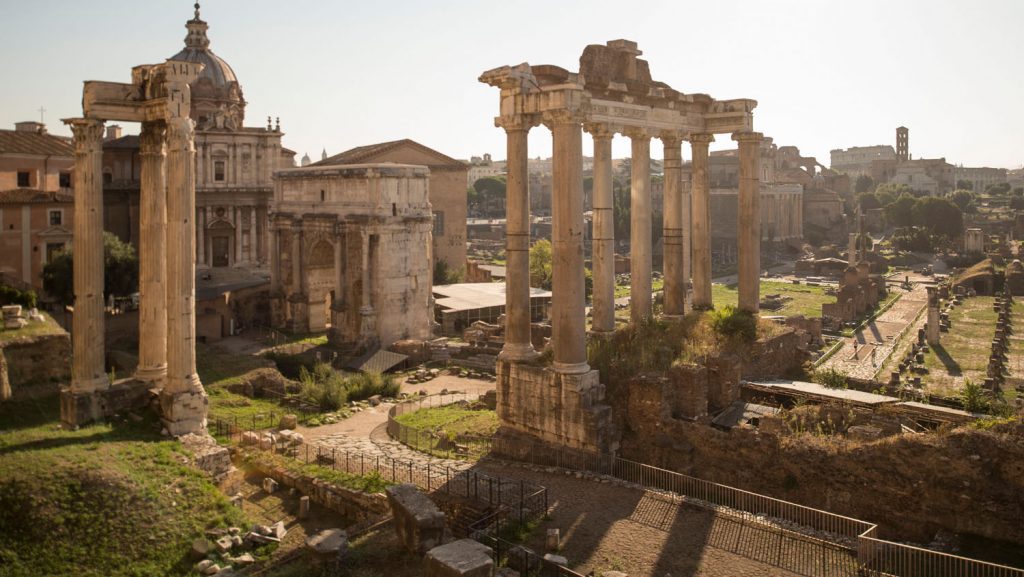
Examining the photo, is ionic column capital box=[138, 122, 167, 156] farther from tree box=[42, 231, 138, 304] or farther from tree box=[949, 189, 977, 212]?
tree box=[949, 189, 977, 212]

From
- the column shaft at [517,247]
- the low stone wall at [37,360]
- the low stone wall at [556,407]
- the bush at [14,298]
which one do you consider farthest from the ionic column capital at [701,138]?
the bush at [14,298]

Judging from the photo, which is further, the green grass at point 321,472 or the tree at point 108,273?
the tree at point 108,273

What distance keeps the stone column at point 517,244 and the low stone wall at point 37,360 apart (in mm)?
12572

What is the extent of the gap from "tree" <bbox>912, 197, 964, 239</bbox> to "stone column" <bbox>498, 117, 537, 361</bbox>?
8381 cm

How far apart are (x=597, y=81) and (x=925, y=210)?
8352cm

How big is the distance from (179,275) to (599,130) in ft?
30.9

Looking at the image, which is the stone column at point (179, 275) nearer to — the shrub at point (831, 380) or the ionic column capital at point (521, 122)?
the ionic column capital at point (521, 122)

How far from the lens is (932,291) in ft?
129

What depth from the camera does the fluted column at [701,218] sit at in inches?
834

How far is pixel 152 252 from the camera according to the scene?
18.5 metres

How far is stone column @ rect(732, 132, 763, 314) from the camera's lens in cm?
2092

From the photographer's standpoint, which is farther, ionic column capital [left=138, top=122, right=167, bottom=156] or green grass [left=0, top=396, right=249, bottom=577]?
ionic column capital [left=138, top=122, right=167, bottom=156]

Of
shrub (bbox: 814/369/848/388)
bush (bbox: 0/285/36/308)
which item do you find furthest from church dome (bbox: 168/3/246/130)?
shrub (bbox: 814/369/848/388)

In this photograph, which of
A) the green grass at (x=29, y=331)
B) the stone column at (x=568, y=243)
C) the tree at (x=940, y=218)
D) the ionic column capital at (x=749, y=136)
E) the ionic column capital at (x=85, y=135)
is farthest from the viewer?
the tree at (x=940, y=218)
